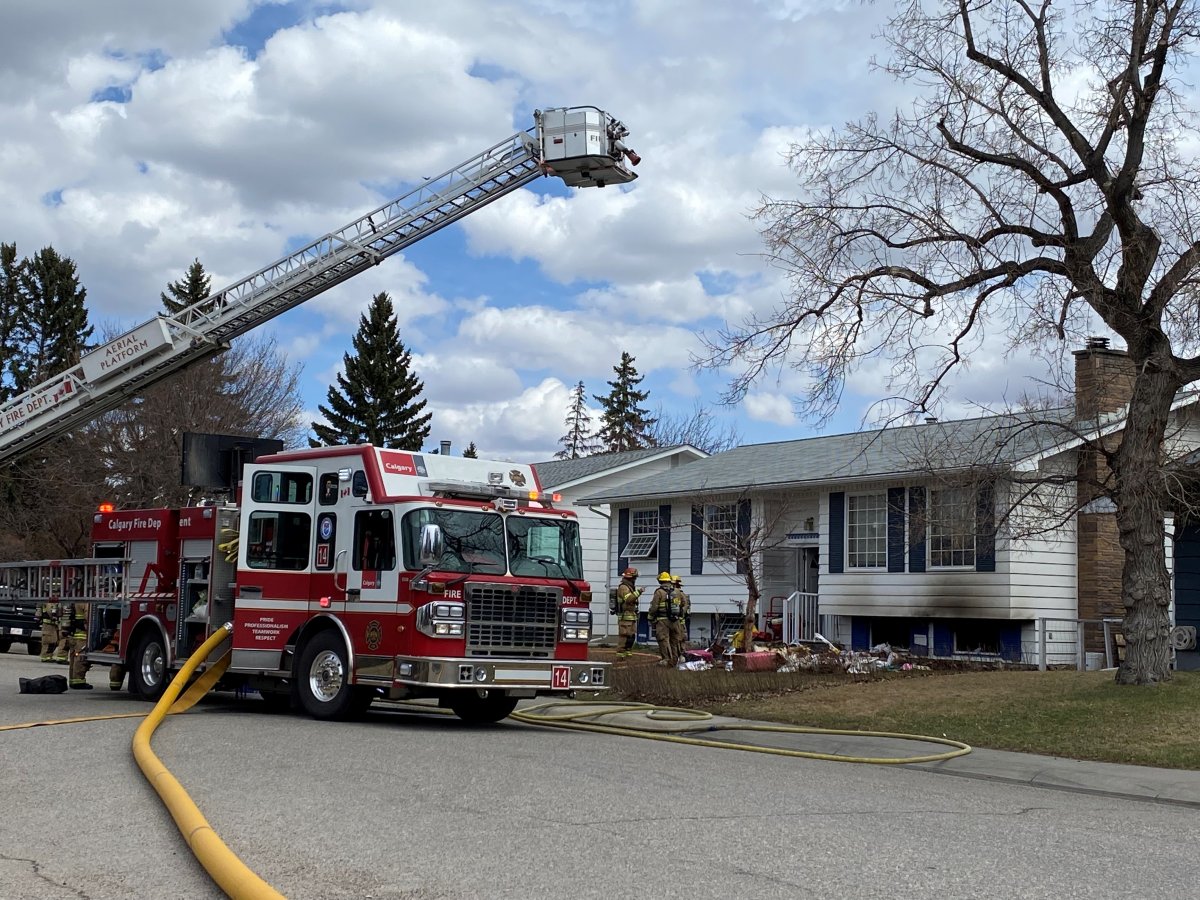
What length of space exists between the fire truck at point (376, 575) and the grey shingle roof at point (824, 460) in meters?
5.63

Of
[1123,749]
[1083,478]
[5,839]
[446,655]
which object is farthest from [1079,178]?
[5,839]

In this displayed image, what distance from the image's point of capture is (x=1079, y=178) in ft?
48.4

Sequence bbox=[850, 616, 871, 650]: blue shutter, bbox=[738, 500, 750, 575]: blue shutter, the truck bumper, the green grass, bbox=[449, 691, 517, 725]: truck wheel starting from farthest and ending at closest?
bbox=[738, 500, 750, 575]: blue shutter < bbox=[850, 616, 871, 650]: blue shutter < bbox=[449, 691, 517, 725]: truck wheel < the truck bumper < the green grass

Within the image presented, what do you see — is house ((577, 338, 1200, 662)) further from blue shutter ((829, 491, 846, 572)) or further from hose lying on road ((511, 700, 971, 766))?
hose lying on road ((511, 700, 971, 766))

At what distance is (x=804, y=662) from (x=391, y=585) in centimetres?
792

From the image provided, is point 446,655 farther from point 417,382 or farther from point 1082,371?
point 417,382

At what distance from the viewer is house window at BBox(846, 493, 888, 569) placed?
2419 centimetres

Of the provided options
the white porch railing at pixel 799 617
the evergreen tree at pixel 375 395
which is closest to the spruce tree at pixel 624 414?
the evergreen tree at pixel 375 395

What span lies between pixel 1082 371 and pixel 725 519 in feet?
26.3

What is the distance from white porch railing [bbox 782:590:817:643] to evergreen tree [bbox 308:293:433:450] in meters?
39.4

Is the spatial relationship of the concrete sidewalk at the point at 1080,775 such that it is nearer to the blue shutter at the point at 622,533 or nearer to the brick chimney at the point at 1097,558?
the brick chimney at the point at 1097,558

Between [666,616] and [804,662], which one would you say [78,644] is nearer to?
[666,616]

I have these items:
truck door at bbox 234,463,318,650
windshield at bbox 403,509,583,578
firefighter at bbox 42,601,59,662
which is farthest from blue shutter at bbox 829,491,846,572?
firefighter at bbox 42,601,59,662

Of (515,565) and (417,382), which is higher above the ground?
(417,382)
